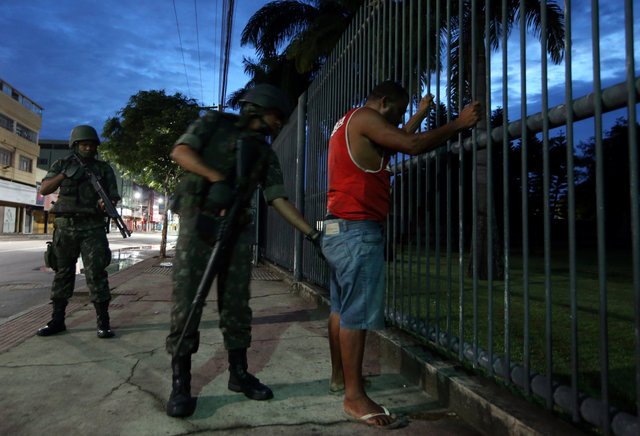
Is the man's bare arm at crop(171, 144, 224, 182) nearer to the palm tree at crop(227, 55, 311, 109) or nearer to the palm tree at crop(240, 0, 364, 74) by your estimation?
the palm tree at crop(240, 0, 364, 74)

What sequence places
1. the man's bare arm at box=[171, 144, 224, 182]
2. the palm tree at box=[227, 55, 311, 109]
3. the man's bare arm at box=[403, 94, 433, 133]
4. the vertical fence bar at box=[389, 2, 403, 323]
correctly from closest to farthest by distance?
1. the man's bare arm at box=[171, 144, 224, 182]
2. the man's bare arm at box=[403, 94, 433, 133]
3. the vertical fence bar at box=[389, 2, 403, 323]
4. the palm tree at box=[227, 55, 311, 109]

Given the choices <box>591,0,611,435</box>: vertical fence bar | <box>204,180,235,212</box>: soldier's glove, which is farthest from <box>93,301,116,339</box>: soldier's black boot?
<box>591,0,611,435</box>: vertical fence bar

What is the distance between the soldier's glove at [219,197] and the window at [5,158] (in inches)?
1582

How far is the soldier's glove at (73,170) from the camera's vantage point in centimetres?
406

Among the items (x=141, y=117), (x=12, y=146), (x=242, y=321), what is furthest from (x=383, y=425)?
(x=12, y=146)

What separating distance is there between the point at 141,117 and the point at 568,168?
13959 millimetres

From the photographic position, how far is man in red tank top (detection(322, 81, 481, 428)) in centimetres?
214

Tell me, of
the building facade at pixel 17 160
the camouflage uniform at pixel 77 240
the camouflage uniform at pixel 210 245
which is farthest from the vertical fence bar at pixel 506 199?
the building facade at pixel 17 160

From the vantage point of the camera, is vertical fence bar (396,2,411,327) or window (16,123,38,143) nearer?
vertical fence bar (396,2,411,327)

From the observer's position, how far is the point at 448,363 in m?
2.59

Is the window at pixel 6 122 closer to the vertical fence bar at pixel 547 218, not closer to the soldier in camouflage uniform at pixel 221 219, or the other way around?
the soldier in camouflage uniform at pixel 221 219

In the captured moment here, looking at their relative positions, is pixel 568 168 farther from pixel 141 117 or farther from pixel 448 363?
pixel 141 117

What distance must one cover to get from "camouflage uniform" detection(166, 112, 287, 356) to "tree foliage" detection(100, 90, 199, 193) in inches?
429

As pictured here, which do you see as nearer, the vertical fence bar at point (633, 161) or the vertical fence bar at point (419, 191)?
the vertical fence bar at point (633, 161)
